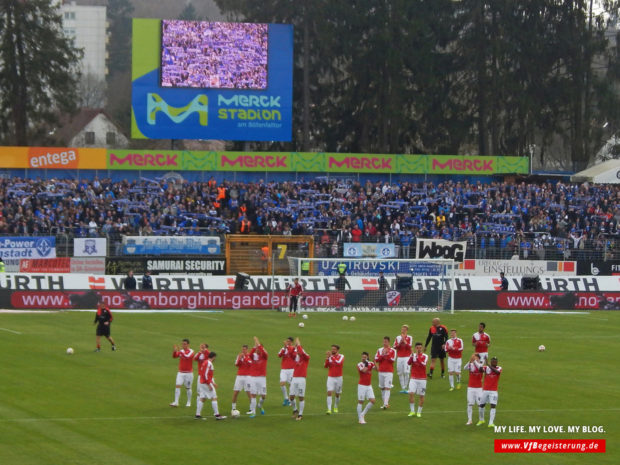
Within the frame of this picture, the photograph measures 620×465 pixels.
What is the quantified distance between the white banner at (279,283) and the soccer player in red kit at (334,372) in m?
26.6

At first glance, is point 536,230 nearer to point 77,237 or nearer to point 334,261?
point 334,261

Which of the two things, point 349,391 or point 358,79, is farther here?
→ point 358,79

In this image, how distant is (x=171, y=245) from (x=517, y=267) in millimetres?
21433

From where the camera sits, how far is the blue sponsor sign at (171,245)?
6012 cm

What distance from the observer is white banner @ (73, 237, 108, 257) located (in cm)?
5866

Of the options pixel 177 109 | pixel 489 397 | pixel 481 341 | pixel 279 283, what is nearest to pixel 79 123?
pixel 177 109

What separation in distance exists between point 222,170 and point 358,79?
19.8 metres

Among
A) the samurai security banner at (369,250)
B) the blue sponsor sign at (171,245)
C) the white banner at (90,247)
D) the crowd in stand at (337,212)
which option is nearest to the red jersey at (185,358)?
the white banner at (90,247)

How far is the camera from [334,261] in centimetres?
5544

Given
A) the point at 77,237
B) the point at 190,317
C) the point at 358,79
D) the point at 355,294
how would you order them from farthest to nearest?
the point at 358,79, the point at 77,237, the point at 355,294, the point at 190,317

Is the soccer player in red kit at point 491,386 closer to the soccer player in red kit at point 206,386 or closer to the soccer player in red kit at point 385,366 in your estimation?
the soccer player in red kit at point 385,366

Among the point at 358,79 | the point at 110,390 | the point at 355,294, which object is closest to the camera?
the point at 110,390

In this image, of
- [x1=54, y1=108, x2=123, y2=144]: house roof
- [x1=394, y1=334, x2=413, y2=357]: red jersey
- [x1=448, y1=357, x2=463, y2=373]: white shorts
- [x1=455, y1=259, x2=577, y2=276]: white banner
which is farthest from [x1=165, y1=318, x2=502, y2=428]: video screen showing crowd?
[x1=54, y1=108, x2=123, y2=144]: house roof

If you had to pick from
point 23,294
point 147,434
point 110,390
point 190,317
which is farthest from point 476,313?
point 147,434
